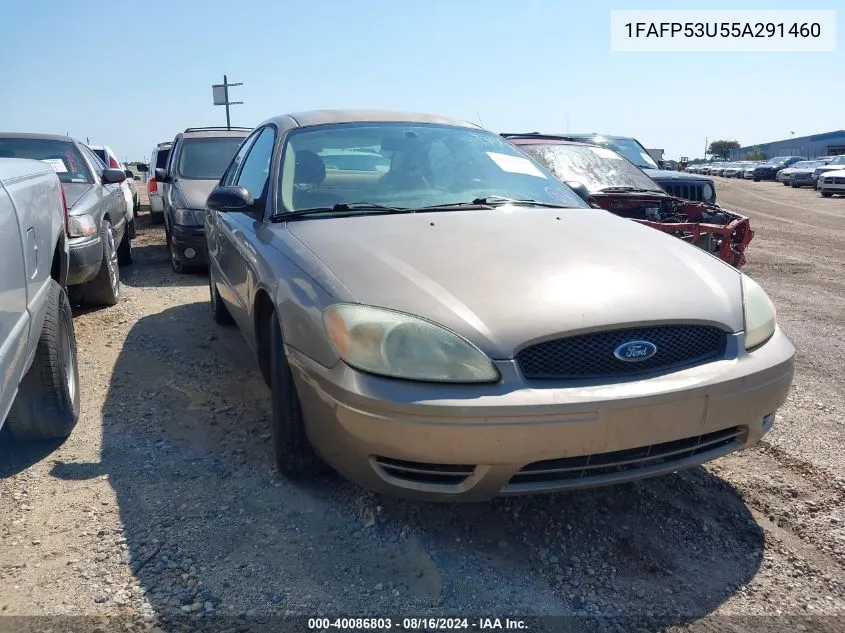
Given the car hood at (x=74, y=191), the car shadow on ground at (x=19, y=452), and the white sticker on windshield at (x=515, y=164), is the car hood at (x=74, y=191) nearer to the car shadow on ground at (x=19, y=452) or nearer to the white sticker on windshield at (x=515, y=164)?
the car shadow on ground at (x=19, y=452)

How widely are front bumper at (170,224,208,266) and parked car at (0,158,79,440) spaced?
3657 millimetres

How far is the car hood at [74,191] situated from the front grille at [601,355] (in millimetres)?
4522

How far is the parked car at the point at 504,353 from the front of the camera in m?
2.15

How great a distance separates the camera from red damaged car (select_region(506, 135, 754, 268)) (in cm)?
612

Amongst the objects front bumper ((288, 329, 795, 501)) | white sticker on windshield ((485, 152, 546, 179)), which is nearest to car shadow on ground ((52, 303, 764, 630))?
front bumper ((288, 329, 795, 501))

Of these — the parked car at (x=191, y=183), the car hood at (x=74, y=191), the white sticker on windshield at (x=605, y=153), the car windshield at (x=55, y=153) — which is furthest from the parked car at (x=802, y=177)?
the car hood at (x=74, y=191)

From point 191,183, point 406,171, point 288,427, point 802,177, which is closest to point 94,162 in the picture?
point 191,183

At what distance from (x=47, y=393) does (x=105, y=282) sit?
3.00 m

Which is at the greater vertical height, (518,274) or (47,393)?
(518,274)

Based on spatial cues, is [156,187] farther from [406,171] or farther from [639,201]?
[406,171]

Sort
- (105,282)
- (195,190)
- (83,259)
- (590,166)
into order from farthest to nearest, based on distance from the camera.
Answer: (195,190) → (590,166) → (105,282) → (83,259)

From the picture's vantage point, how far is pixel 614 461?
89.9 inches

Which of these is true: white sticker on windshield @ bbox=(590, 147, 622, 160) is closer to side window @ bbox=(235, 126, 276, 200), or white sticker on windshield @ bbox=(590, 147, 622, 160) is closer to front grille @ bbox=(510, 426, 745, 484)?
side window @ bbox=(235, 126, 276, 200)

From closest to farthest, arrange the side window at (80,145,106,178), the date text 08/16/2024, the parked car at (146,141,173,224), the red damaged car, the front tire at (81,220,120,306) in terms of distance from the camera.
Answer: the date text 08/16/2024
the front tire at (81,220,120,306)
the red damaged car
the side window at (80,145,106,178)
the parked car at (146,141,173,224)
